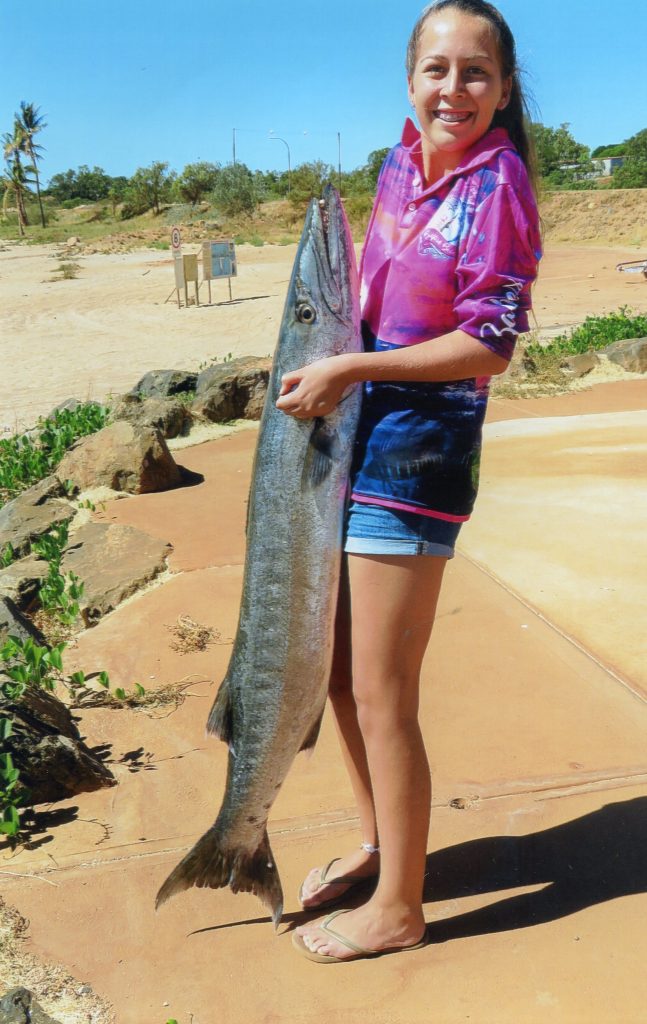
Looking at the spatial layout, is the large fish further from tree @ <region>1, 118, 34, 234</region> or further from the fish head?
tree @ <region>1, 118, 34, 234</region>

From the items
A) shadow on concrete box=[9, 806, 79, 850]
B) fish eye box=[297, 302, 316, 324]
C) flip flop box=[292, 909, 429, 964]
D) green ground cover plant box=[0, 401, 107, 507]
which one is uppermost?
fish eye box=[297, 302, 316, 324]

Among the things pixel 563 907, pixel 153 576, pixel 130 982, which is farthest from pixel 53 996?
pixel 153 576

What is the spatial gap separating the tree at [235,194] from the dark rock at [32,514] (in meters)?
42.0

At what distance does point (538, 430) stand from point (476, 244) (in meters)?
5.13

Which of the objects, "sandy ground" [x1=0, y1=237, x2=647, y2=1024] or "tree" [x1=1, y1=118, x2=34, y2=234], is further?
"tree" [x1=1, y1=118, x2=34, y2=234]

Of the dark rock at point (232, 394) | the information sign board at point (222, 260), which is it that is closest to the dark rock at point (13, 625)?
the dark rock at point (232, 394)

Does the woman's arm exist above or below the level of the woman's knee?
above

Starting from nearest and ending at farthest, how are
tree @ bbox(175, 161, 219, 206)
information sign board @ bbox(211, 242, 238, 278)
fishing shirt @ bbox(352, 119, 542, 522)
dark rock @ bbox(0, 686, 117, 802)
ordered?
fishing shirt @ bbox(352, 119, 542, 522), dark rock @ bbox(0, 686, 117, 802), information sign board @ bbox(211, 242, 238, 278), tree @ bbox(175, 161, 219, 206)

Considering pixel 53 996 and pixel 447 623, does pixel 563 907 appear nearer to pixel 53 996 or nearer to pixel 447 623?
pixel 53 996

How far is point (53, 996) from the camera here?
223cm

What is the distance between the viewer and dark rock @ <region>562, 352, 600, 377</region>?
8.99m

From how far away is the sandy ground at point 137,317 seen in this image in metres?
14.0

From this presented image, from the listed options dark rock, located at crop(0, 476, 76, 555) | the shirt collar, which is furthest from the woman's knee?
dark rock, located at crop(0, 476, 76, 555)

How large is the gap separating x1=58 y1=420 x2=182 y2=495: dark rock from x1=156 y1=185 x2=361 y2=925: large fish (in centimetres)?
413
